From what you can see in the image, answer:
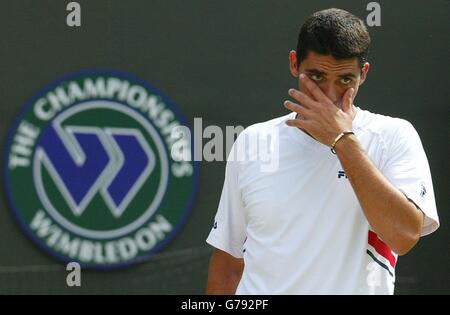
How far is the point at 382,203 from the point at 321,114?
0.29 meters

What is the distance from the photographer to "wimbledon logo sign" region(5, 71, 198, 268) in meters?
3.80

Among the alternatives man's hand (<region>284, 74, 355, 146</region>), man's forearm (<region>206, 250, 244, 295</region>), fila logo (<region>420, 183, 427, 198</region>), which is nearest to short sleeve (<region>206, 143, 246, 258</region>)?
man's forearm (<region>206, 250, 244, 295</region>)

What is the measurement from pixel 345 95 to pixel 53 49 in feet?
6.42

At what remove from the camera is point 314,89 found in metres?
2.20

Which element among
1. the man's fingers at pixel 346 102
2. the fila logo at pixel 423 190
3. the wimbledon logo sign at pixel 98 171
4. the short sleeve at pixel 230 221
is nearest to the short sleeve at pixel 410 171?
the fila logo at pixel 423 190

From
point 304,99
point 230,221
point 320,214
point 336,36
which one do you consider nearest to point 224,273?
point 230,221

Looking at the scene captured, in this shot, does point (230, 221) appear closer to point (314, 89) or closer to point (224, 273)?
point (224, 273)

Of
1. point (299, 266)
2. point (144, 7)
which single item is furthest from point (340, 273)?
point (144, 7)

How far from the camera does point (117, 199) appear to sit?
12.6 ft

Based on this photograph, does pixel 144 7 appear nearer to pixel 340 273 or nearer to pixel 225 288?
pixel 225 288

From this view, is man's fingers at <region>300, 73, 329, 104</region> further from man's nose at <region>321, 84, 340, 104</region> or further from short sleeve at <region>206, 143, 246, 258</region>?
short sleeve at <region>206, 143, 246, 258</region>

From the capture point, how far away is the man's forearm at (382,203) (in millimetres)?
2002

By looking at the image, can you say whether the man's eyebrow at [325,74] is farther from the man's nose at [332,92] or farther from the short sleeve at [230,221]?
the short sleeve at [230,221]

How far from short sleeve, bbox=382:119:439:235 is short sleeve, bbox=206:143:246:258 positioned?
0.45 m
